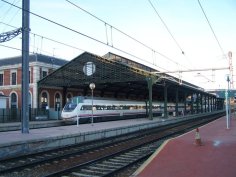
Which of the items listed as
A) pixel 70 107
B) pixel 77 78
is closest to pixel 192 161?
pixel 70 107

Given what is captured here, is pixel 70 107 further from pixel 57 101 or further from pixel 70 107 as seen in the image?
pixel 57 101

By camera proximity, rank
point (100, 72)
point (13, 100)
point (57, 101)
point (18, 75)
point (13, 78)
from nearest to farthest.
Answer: point (100, 72) < point (18, 75) < point (13, 100) < point (13, 78) < point (57, 101)

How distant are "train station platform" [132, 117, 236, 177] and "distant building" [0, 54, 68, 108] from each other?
119ft

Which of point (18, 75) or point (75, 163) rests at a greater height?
point (18, 75)

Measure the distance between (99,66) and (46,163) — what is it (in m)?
28.9

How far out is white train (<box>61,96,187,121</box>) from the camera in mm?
36562

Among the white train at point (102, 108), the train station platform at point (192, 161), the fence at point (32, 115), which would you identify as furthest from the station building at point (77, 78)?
the train station platform at point (192, 161)

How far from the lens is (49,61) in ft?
183

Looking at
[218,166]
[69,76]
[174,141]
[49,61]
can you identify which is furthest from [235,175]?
[49,61]

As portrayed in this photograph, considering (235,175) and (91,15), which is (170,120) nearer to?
(91,15)

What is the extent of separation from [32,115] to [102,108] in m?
10.2

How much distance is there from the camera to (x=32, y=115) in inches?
1794

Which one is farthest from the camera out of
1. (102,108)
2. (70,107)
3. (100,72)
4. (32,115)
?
(32,115)

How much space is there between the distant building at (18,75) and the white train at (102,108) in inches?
459
